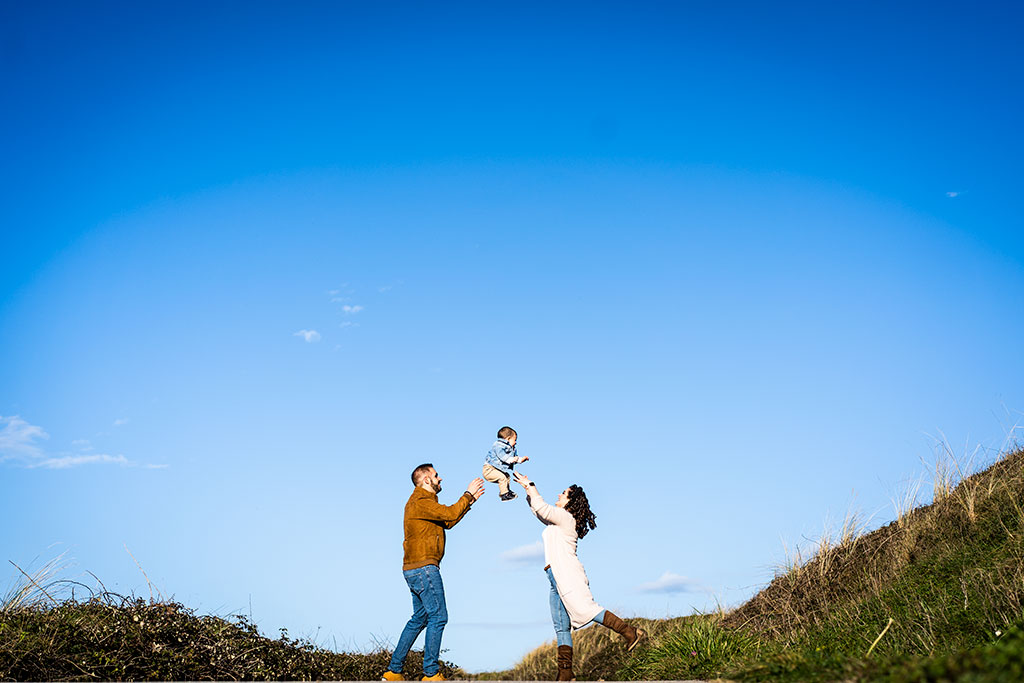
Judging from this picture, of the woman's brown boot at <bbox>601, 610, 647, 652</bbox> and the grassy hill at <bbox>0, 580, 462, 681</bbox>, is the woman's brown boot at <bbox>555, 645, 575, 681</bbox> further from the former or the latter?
the grassy hill at <bbox>0, 580, 462, 681</bbox>

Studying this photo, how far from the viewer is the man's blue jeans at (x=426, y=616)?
864 centimetres

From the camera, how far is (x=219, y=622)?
1172cm

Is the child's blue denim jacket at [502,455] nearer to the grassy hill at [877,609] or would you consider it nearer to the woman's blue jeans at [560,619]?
the woman's blue jeans at [560,619]

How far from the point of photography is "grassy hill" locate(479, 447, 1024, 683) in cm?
845

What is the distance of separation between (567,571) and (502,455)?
61.4 inches

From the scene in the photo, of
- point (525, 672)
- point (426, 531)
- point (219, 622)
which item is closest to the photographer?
point (426, 531)

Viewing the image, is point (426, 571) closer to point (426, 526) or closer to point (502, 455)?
point (426, 526)

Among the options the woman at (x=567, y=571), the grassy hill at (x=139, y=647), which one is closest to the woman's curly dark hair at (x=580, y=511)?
the woman at (x=567, y=571)

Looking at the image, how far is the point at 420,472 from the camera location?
9516 mm

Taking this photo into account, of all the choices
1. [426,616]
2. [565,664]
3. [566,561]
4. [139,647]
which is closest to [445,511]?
[426,616]

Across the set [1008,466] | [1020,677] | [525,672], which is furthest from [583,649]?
[1020,677]

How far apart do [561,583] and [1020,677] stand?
233 inches

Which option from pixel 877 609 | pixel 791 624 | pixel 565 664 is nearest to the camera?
pixel 565 664

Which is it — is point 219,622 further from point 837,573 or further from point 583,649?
point 837,573
